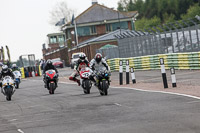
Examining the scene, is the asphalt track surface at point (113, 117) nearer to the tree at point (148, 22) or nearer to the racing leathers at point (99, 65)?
the racing leathers at point (99, 65)

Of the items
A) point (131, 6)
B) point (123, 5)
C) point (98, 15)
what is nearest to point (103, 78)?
point (98, 15)

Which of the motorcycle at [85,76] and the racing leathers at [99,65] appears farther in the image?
the motorcycle at [85,76]

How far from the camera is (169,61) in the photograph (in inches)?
1264

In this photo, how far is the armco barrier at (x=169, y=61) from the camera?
28.1 meters

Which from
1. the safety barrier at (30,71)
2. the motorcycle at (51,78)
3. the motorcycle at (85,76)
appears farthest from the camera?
the safety barrier at (30,71)

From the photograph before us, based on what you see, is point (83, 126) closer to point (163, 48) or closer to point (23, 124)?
point (23, 124)

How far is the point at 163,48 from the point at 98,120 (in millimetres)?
23323

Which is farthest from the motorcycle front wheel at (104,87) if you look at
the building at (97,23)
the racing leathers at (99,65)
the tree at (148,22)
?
the tree at (148,22)

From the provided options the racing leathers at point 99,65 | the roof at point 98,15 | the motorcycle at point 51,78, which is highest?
the roof at point 98,15

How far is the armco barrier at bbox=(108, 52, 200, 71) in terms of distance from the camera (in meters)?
28.1

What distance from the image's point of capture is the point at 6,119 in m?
13.0

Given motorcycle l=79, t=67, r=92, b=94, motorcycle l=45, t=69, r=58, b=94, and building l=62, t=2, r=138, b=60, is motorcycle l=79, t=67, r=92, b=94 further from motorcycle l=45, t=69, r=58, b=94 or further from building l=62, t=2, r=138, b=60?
building l=62, t=2, r=138, b=60

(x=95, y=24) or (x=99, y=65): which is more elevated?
(x=95, y=24)

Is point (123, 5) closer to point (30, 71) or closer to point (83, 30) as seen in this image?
point (83, 30)
